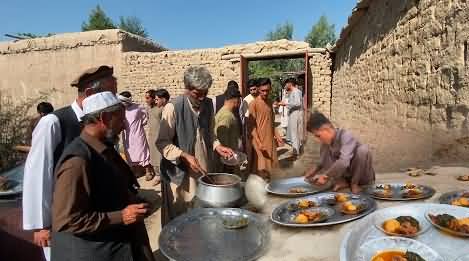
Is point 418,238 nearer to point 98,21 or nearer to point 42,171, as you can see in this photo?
point 42,171

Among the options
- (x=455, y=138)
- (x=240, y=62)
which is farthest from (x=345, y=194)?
(x=240, y=62)

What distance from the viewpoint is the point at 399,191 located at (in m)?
2.23

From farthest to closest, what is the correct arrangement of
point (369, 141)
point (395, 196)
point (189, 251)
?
point (369, 141) → point (395, 196) → point (189, 251)

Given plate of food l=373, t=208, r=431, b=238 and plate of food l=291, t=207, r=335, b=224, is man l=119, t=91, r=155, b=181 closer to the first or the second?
plate of food l=291, t=207, r=335, b=224

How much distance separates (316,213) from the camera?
75.7 inches

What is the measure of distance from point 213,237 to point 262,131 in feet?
9.89

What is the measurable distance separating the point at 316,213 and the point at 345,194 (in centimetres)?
33

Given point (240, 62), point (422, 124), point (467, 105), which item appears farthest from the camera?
point (240, 62)

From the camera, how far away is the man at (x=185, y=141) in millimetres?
2555

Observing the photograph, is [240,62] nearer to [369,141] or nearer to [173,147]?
[369,141]

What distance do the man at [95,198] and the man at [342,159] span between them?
1351mm

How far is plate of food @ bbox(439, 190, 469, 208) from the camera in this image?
1.85 m

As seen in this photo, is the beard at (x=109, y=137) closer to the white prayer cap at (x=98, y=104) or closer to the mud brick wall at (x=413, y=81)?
the white prayer cap at (x=98, y=104)

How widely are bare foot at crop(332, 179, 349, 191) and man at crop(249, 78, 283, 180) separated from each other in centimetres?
212
